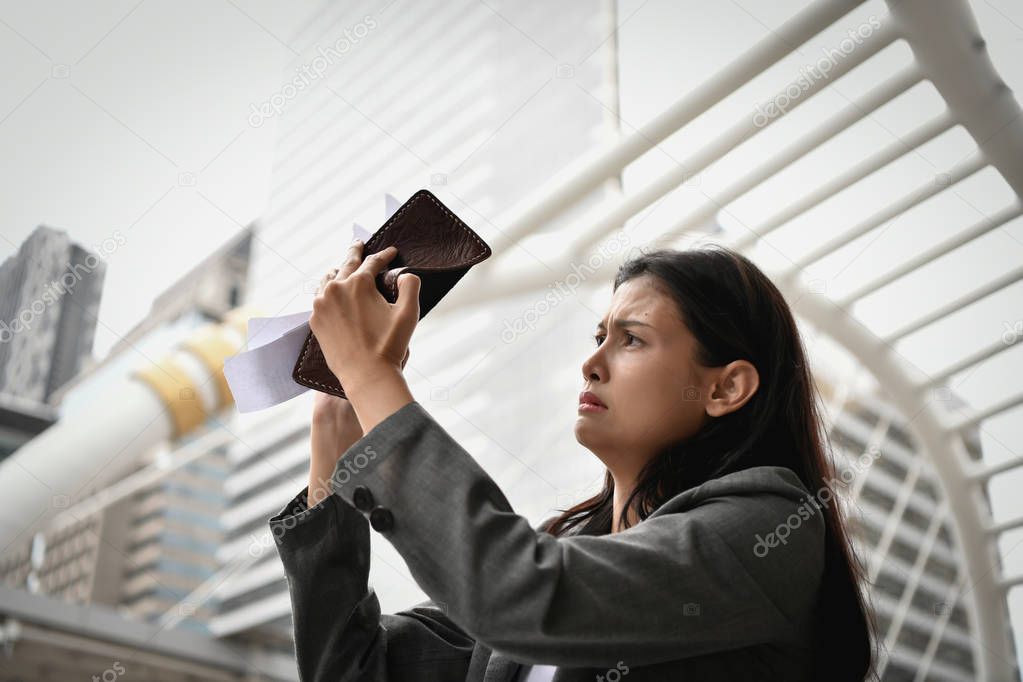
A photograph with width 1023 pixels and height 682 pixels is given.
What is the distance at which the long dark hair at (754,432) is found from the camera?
121 cm

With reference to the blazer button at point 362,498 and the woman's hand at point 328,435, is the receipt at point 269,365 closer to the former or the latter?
the woman's hand at point 328,435

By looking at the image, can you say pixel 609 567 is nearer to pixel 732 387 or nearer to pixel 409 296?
pixel 409 296

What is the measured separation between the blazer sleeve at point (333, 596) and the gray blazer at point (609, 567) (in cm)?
30

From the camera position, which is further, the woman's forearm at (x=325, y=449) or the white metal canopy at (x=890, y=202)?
the white metal canopy at (x=890, y=202)

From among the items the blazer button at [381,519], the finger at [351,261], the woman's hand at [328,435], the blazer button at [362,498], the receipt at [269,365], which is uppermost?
the finger at [351,261]

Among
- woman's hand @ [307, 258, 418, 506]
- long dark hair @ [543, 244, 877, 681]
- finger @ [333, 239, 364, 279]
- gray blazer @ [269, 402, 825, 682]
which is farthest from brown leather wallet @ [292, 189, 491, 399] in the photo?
long dark hair @ [543, 244, 877, 681]

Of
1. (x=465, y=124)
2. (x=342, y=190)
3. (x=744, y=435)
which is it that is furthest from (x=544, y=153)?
(x=744, y=435)

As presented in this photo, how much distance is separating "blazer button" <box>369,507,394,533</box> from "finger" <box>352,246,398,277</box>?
0.99 ft

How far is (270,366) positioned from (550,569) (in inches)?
22.0

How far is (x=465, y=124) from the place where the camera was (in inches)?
1243

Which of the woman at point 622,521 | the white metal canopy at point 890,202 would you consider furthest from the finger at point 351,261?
the white metal canopy at point 890,202

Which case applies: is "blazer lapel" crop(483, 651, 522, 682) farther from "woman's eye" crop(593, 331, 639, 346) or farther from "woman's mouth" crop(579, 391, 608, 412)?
"woman's eye" crop(593, 331, 639, 346)

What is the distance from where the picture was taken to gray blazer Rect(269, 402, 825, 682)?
3.20 feet

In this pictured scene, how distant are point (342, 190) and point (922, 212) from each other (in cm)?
2524
